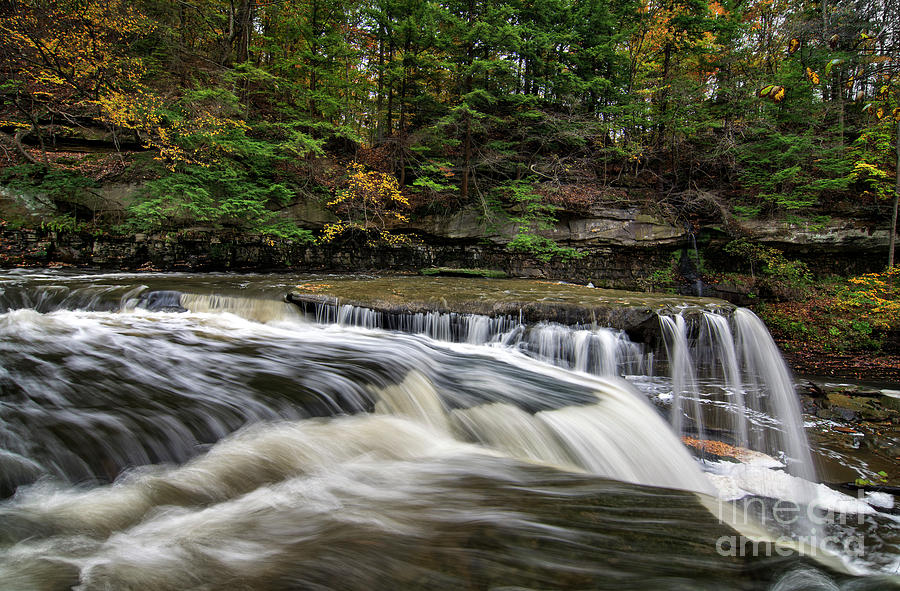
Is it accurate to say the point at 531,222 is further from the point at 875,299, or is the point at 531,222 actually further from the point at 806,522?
the point at 806,522

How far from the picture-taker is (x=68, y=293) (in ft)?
20.7

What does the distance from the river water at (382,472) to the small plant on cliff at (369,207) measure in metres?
6.18

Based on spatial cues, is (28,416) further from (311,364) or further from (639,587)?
(639,587)

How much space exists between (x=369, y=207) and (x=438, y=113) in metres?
4.83

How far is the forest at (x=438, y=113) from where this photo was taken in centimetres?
973

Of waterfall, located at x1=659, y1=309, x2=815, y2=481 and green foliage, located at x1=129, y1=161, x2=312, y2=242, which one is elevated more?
green foliage, located at x1=129, y1=161, x2=312, y2=242

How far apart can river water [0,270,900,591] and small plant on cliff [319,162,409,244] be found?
618cm

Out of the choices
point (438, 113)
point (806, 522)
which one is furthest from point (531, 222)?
point (806, 522)

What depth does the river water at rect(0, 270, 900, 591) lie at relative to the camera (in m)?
1.52

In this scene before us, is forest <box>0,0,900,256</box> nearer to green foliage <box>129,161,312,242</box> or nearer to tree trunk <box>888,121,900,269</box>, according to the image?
green foliage <box>129,161,312,242</box>

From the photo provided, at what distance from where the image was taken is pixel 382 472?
2.58 meters

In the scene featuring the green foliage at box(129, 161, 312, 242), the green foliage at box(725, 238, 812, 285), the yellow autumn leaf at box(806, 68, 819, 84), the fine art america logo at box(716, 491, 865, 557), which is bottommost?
the fine art america logo at box(716, 491, 865, 557)

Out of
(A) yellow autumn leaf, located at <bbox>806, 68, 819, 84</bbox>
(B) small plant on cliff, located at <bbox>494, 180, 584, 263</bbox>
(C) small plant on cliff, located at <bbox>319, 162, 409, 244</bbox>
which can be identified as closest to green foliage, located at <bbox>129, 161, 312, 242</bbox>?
(C) small plant on cliff, located at <bbox>319, 162, 409, 244</bbox>

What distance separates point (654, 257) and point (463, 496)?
41.6 feet
